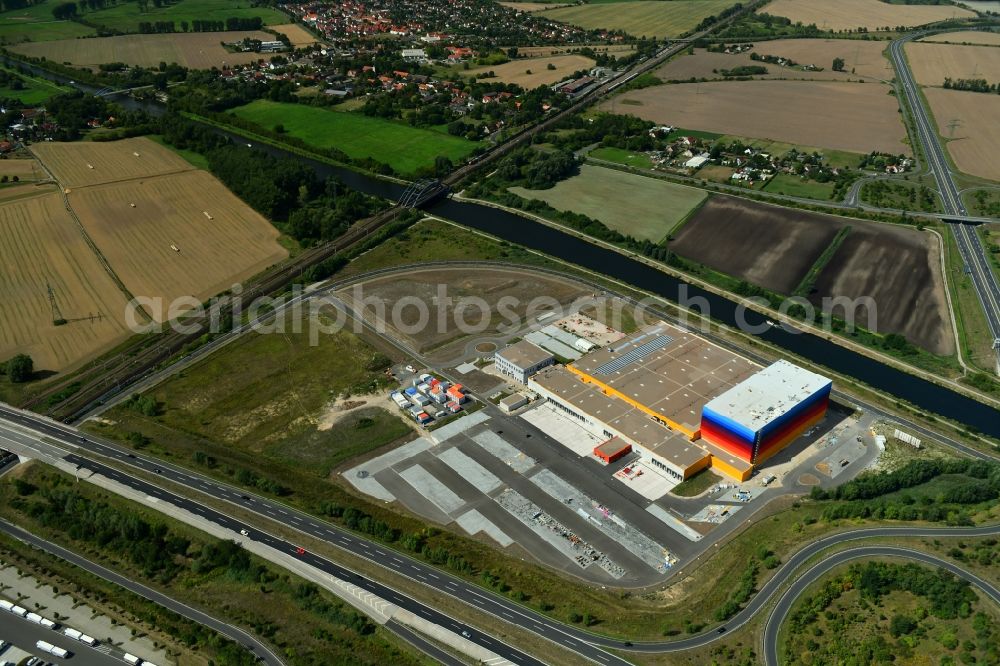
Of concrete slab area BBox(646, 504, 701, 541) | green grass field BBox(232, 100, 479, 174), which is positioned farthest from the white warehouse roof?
green grass field BBox(232, 100, 479, 174)

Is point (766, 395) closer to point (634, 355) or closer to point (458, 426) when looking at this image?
point (634, 355)

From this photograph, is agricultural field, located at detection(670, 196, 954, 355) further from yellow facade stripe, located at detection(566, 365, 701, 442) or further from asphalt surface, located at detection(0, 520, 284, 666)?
asphalt surface, located at detection(0, 520, 284, 666)

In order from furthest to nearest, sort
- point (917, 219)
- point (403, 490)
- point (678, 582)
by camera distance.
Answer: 1. point (917, 219)
2. point (403, 490)
3. point (678, 582)

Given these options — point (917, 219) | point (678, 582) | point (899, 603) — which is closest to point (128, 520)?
point (678, 582)

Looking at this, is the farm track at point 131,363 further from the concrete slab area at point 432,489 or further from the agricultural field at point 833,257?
the agricultural field at point 833,257

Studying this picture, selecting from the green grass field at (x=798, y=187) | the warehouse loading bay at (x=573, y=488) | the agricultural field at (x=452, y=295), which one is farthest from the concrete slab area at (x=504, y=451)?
the green grass field at (x=798, y=187)

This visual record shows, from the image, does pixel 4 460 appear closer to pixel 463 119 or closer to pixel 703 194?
pixel 703 194
